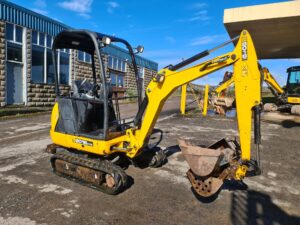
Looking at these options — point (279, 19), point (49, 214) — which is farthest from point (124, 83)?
point (49, 214)

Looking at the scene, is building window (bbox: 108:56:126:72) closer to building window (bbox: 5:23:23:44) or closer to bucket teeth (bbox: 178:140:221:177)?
building window (bbox: 5:23:23:44)

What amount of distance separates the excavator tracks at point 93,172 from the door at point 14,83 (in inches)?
438

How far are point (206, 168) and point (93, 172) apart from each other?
6.67ft

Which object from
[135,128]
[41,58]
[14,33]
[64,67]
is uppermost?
[14,33]

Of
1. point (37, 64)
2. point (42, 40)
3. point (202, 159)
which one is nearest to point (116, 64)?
point (42, 40)

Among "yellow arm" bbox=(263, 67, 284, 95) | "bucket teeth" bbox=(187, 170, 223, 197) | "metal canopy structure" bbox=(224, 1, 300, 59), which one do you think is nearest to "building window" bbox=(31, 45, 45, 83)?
"metal canopy structure" bbox=(224, 1, 300, 59)

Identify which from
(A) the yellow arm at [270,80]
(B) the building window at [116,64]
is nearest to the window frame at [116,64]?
(B) the building window at [116,64]

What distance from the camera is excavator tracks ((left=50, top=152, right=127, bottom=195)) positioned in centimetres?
475

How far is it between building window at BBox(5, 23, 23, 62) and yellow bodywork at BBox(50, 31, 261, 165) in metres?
11.0

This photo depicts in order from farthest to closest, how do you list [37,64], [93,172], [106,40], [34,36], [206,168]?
[37,64] < [34,36] < [93,172] < [106,40] < [206,168]

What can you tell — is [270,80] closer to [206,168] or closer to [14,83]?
[206,168]

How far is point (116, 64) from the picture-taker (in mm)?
25922

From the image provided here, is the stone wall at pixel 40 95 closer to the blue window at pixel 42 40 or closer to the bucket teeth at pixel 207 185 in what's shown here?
the blue window at pixel 42 40

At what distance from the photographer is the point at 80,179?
207 inches
